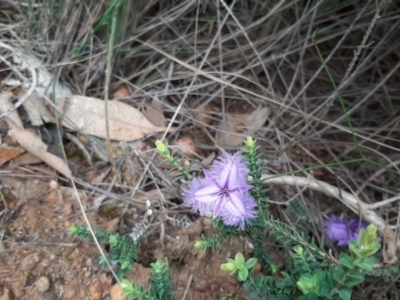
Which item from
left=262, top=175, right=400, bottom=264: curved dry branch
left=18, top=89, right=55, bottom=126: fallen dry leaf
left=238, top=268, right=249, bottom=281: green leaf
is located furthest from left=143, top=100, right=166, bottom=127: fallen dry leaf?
left=238, top=268, right=249, bottom=281: green leaf

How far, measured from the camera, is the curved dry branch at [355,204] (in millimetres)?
1811

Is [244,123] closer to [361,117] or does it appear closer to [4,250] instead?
[361,117]

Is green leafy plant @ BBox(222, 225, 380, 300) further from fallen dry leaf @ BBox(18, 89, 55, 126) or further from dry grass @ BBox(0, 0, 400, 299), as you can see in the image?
fallen dry leaf @ BBox(18, 89, 55, 126)

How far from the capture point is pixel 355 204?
192 centimetres

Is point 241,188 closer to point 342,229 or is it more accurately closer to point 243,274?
point 243,274

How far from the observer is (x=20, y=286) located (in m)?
1.68

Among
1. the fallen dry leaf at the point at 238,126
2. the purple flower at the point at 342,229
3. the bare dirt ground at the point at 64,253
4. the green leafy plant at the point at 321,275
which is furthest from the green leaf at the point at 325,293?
the fallen dry leaf at the point at 238,126

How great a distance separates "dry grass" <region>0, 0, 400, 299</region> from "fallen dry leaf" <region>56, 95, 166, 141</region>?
7cm

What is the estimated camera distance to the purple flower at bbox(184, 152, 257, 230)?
144cm

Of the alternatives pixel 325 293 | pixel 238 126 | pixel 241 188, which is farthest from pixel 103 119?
pixel 325 293

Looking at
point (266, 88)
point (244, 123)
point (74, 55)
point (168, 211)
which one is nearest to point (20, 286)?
point (168, 211)

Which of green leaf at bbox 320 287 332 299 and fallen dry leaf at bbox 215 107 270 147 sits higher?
green leaf at bbox 320 287 332 299

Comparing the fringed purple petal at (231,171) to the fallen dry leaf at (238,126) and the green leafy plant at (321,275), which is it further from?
the fallen dry leaf at (238,126)

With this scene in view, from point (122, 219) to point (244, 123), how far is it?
66 cm
